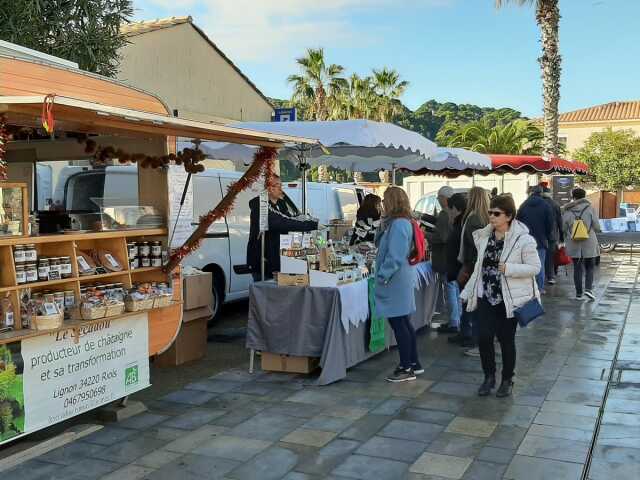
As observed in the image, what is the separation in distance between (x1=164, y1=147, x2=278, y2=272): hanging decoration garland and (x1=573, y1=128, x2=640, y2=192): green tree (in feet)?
107

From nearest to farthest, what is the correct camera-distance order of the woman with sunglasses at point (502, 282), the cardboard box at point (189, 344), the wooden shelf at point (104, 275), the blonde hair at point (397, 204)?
the wooden shelf at point (104, 275), the woman with sunglasses at point (502, 282), the blonde hair at point (397, 204), the cardboard box at point (189, 344)

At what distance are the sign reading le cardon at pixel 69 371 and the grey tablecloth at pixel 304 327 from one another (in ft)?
4.01

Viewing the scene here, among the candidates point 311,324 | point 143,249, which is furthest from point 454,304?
point 143,249

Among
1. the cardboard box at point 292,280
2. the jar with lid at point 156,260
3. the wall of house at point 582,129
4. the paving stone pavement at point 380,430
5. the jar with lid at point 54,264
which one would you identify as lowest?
the paving stone pavement at point 380,430

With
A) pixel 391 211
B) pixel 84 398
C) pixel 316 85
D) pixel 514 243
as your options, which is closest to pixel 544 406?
pixel 514 243

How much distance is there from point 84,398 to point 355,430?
6.25 feet

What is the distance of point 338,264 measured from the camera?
610cm

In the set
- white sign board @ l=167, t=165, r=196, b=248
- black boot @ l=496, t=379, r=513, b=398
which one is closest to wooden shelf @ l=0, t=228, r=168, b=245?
white sign board @ l=167, t=165, r=196, b=248

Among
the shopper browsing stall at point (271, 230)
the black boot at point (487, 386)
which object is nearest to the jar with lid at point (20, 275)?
the shopper browsing stall at point (271, 230)

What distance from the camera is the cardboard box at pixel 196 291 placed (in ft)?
21.4

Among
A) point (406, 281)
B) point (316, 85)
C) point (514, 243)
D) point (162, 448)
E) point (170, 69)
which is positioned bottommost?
point (162, 448)

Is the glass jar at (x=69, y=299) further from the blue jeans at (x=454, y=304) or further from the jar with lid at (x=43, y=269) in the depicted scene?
the blue jeans at (x=454, y=304)

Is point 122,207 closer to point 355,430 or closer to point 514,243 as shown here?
point 355,430

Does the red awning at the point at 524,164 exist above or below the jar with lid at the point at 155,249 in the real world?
above
